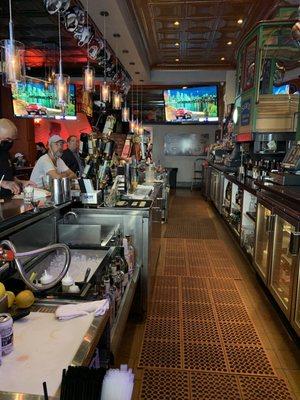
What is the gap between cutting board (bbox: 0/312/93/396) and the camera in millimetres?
1116

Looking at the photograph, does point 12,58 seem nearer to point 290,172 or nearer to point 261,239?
point 290,172

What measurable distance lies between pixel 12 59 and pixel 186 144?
1230cm

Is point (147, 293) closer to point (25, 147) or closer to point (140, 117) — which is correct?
point (25, 147)

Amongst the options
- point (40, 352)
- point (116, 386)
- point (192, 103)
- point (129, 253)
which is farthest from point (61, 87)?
point (192, 103)

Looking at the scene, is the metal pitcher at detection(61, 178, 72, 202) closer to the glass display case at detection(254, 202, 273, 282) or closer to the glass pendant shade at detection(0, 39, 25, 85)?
the glass pendant shade at detection(0, 39, 25, 85)

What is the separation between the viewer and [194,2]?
5227mm

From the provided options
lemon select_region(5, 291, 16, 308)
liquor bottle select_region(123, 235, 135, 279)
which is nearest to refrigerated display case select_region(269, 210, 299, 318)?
liquor bottle select_region(123, 235, 135, 279)

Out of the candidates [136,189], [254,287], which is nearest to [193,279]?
[254,287]

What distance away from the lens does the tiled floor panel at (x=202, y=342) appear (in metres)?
2.22

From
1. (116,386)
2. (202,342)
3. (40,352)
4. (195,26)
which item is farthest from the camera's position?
(195,26)

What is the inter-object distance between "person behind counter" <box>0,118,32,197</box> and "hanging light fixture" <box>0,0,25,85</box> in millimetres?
755

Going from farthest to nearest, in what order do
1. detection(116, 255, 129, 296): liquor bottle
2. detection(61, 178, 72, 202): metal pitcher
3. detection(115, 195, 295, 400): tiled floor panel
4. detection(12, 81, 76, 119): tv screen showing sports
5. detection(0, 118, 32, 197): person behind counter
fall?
1. detection(12, 81, 76, 119): tv screen showing sports
2. detection(0, 118, 32, 197): person behind counter
3. detection(61, 178, 72, 202): metal pitcher
4. detection(116, 255, 129, 296): liquor bottle
5. detection(115, 195, 295, 400): tiled floor panel

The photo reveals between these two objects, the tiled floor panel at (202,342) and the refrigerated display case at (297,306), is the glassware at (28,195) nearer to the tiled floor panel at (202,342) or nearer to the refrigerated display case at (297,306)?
the tiled floor panel at (202,342)

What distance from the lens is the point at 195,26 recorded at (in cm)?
619
